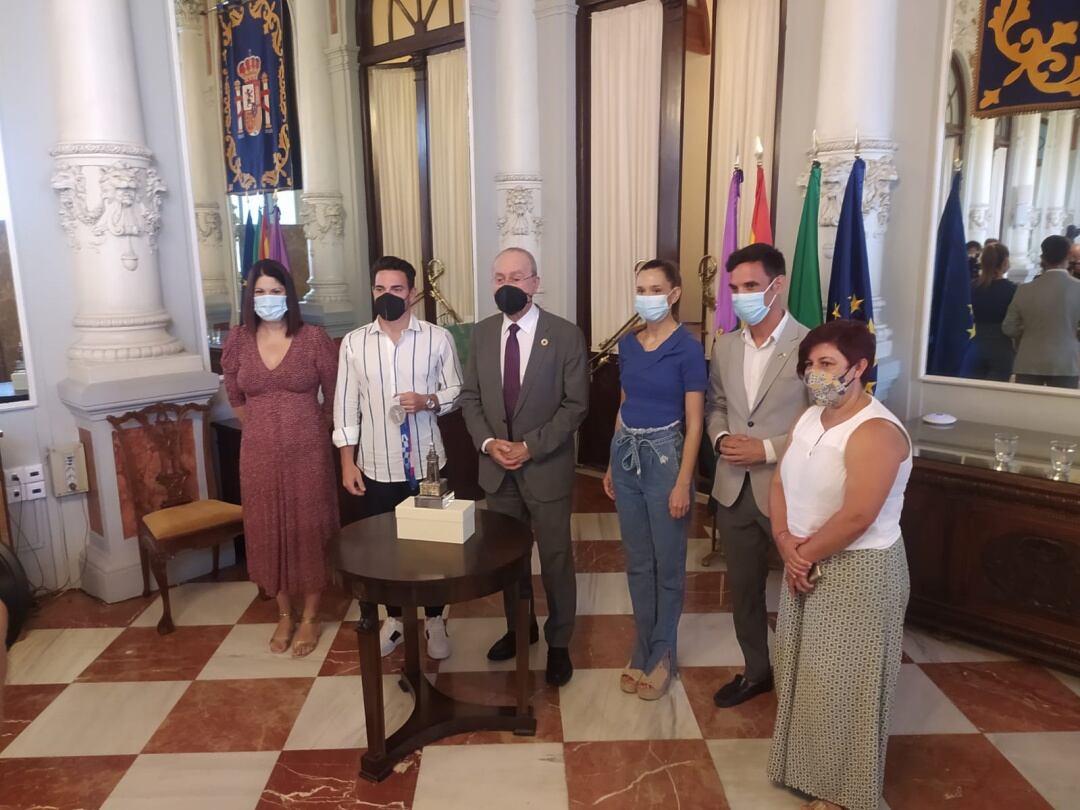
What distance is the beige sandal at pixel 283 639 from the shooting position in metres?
3.28

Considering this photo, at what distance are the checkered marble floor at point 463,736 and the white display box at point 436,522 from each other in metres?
0.68

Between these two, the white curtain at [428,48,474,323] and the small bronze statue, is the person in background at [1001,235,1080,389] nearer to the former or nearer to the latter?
the small bronze statue

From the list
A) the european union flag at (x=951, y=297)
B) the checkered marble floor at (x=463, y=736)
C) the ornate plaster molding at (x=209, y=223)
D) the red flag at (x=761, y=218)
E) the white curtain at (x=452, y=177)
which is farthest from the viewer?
the white curtain at (x=452, y=177)

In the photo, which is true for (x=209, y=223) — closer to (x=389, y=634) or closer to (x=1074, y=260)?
(x=389, y=634)

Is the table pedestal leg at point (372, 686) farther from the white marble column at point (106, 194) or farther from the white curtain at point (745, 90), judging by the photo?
the white curtain at point (745, 90)

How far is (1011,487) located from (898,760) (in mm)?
1097

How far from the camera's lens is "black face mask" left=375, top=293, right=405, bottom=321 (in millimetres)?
2891

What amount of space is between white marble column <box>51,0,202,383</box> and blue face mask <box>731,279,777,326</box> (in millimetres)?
2575

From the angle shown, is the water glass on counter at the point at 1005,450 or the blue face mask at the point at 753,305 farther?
the water glass on counter at the point at 1005,450

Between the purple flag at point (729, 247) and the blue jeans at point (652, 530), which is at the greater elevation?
the purple flag at point (729, 247)

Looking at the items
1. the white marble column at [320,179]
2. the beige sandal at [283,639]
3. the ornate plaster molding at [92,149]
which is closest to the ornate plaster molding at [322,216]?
the white marble column at [320,179]

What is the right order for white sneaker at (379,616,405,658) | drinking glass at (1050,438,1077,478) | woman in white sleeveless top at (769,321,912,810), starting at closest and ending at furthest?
woman in white sleeveless top at (769,321,912,810) < drinking glass at (1050,438,1077,478) < white sneaker at (379,616,405,658)

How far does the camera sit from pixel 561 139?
17.5 ft

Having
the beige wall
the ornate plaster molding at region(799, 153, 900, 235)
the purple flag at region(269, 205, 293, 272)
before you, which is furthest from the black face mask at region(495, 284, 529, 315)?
the beige wall
